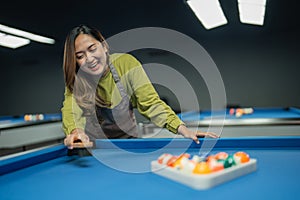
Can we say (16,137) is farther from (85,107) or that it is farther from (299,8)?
(299,8)

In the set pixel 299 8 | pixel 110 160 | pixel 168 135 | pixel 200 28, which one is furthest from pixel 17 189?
pixel 299 8

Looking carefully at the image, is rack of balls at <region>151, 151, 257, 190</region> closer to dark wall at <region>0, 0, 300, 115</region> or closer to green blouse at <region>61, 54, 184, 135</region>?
green blouse at <region>61, 54, 184, 135</region>

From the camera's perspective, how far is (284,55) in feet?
17.7

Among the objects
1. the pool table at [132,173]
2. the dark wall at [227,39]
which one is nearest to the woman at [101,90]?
the pool table at [132,173]

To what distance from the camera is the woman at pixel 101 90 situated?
1.78 meters

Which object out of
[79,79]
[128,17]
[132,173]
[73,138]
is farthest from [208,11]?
[132,173]

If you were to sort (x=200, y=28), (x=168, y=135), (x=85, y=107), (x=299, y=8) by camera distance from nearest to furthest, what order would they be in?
1. (x=85, y=107)
2. (x=168, y=135)
3. (x=299, y=8)
4. (x=200, y=28)

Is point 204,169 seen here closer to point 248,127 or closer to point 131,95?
point 131,95

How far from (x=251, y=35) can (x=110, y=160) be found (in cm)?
480

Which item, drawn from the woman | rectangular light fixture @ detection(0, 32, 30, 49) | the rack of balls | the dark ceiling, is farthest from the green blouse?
the dark ceiling

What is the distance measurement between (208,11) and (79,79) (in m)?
2.77

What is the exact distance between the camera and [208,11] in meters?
4.09

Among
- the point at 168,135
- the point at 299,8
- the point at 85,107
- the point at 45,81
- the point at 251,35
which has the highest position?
the point at 299,8

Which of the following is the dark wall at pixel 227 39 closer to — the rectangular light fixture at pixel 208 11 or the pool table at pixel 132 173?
the rectangular light fixture at pixel 208 11
